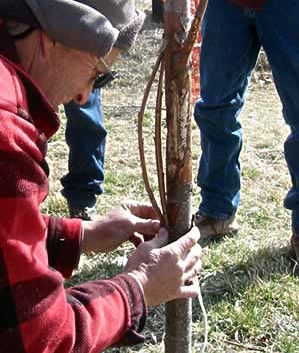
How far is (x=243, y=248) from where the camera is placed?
12.3 ft

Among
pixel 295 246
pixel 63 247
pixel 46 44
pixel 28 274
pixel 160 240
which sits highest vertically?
pixel 46 44

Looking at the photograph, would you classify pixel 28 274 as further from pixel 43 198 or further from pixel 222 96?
pixel 222 96

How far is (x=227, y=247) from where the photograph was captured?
377 cm

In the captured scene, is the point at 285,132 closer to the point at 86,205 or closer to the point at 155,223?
the point at 86,205

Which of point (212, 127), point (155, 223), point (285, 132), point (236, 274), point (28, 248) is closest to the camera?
point (28, 248)

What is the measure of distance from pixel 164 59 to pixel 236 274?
1712 millimetres

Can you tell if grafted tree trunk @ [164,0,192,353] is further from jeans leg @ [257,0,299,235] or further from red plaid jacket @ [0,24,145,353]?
jeans leg @ [257,0,299,235]

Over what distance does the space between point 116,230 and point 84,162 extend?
1715 millimetres

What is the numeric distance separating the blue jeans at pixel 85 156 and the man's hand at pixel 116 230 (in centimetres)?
165

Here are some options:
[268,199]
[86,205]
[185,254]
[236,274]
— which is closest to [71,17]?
[185,254]

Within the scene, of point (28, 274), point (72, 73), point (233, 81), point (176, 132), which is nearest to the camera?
point (28, 274)

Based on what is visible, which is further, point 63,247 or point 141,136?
point 63,247

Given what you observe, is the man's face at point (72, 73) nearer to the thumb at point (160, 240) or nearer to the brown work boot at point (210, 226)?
the thumb at point (160, 240)

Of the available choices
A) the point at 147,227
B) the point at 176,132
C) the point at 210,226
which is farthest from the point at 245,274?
the point at 176,132
